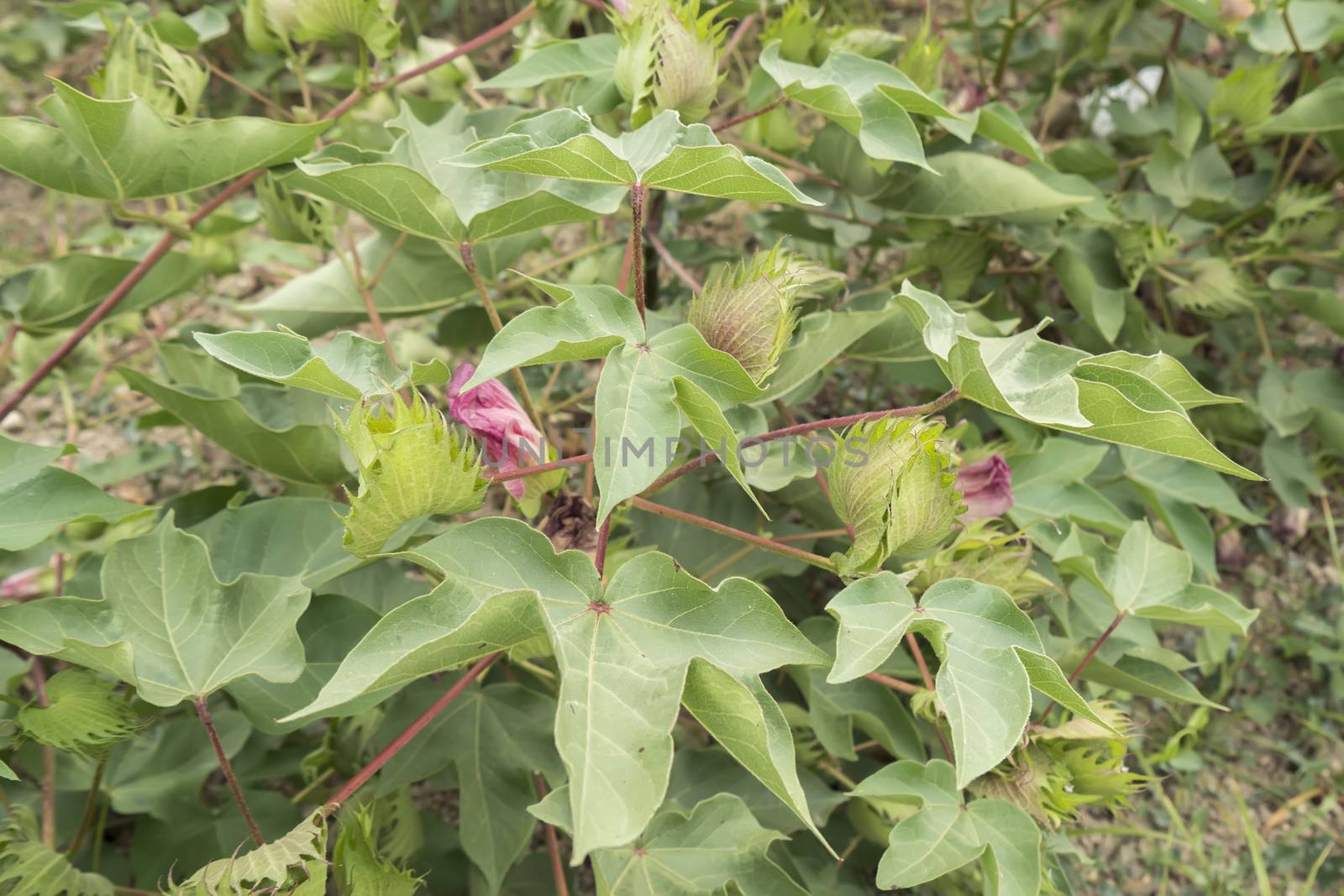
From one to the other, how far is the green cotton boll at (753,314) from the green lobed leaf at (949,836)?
1.07 feet

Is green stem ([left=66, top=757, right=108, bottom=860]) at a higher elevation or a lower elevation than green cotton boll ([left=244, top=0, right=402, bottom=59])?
lower

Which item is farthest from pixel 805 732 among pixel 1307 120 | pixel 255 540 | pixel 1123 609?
pixel 1307 120

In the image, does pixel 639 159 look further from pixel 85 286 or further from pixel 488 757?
pixel 85 286

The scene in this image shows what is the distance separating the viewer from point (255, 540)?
84 centimetres

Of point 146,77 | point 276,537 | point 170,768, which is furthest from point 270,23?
point 170,768

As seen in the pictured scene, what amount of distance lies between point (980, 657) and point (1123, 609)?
292 mm

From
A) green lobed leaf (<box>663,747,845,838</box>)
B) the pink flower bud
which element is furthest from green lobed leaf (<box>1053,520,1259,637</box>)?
the pink flower bud

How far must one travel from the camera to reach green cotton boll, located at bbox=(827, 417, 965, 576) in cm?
62

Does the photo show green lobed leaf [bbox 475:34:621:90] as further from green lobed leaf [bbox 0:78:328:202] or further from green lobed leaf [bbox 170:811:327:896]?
green lobed leaf [bbox 170:811:327:896]

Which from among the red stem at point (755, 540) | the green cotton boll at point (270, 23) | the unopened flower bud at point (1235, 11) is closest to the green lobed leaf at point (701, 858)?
the red stem at point (755, 540)

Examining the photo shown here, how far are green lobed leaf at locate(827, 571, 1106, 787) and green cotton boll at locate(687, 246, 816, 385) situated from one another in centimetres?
17

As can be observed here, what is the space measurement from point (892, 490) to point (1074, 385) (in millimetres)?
128

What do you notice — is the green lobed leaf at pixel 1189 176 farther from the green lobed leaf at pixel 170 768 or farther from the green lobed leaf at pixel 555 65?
the green lobed leaf at pixel 170 768

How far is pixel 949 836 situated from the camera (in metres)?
0.71
